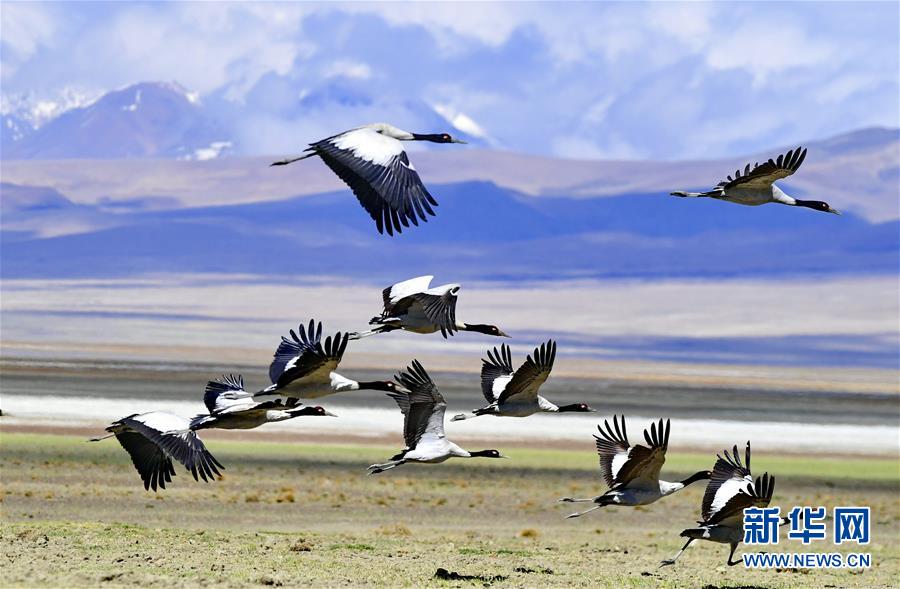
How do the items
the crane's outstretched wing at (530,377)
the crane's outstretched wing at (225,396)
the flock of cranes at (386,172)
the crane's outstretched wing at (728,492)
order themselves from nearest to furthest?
the flock of cranes at (386,172), the crane's outstretched wing at (530,377), the crane's outstretched wing at (225,396), the crane's outstretched wing at (728,492)

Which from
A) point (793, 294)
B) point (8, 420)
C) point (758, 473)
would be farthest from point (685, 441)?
point (793, 294)

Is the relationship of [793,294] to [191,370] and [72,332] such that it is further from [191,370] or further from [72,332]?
[191,370]

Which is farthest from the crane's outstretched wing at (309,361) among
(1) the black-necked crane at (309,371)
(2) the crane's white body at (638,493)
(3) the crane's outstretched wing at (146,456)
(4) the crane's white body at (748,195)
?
(4) the crane's white body at (748,195)

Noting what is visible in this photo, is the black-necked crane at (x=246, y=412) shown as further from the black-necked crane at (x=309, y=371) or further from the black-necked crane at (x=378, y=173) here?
the black-necked crane at (x=378, y=173)

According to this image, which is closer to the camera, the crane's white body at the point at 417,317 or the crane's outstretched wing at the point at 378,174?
the crane's outstretched wing at the point at 378,174

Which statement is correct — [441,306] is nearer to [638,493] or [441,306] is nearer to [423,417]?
[423,417]

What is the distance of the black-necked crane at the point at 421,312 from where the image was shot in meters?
14.7

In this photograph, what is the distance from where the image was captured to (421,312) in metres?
15.0

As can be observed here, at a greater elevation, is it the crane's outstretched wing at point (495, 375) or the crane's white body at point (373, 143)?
the crane's white body at point (373, 143)

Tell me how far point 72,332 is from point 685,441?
52.0 m

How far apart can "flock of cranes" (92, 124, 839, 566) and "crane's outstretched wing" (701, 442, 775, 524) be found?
0.04ft

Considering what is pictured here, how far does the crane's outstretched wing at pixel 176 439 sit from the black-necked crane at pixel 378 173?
2.70 metres

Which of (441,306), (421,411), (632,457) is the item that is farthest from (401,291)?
(632,457)

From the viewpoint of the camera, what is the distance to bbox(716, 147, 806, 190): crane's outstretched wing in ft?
49.2
